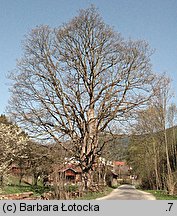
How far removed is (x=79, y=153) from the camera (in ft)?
84.3

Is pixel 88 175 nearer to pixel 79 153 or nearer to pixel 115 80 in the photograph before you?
pixel 79 153

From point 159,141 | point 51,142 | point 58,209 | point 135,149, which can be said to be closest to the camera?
point 58,209

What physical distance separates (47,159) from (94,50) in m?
9.83

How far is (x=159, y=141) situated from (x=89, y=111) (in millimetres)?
11502

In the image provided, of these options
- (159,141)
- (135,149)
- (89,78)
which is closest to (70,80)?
(89,78)

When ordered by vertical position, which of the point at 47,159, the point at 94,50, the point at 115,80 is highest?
the point at 94,50

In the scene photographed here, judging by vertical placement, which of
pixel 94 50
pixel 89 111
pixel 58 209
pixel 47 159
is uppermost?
pixel 94 50

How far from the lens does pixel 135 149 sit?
4512 cm

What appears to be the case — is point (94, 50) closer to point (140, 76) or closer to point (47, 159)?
point (140, 76)

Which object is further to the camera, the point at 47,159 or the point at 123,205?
the point at 47,159

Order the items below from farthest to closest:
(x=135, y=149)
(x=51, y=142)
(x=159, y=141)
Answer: (x=135, y=149), (x=159, y=141), (x=51, y=142)

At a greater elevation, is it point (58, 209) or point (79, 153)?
point (79, 153)

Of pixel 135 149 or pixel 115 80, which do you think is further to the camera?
pixel 135 149

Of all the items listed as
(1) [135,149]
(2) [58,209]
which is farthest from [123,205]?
(1) [135,149]
